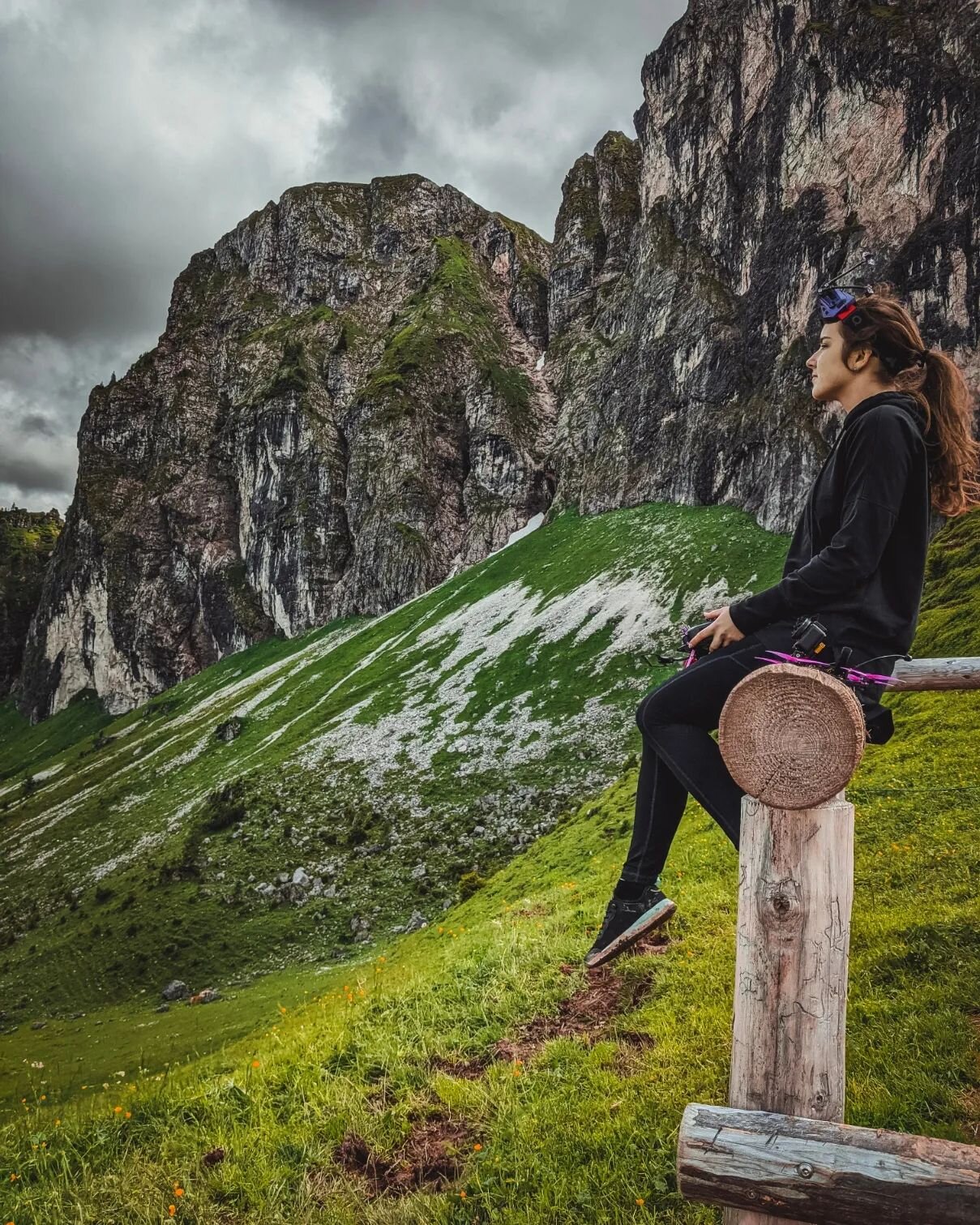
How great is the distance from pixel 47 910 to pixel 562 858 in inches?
1761

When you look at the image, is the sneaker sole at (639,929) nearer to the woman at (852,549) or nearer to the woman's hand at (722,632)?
the woman at (852,549)

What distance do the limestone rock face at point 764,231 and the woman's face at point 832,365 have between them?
254ft

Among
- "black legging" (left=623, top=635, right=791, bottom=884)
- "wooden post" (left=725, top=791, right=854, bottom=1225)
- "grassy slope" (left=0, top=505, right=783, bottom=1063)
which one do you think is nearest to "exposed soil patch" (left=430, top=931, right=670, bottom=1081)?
"black legging" (left=623, top=635, right=791, bottom=884)

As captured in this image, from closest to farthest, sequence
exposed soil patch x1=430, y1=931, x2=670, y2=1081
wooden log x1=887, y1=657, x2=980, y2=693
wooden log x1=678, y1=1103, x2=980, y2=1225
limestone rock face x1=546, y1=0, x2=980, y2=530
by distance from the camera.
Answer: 1. wooden log x1=678, y1=1103, x2=980, y2=1225
2. wooden log x1=887, y1=657, x2=980, y2=693
3. exposed soil patch x1=430, y1=931, x2=670, y2=1081
4. limestone rock face x1=546, y1=0, x2=980, y2=530

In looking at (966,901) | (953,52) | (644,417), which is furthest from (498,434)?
(966,901)

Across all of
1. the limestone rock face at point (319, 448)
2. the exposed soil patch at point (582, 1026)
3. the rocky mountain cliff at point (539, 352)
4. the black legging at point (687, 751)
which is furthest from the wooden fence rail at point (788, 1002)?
the limestone rock face at point (319, 448)

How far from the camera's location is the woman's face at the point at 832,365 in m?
4.49

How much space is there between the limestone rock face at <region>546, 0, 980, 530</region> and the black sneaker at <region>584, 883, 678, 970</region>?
78218mm

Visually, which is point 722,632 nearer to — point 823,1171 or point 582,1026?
point 823,1171

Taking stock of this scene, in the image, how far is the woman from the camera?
3906 millimetres

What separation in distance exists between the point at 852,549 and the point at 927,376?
1.48m

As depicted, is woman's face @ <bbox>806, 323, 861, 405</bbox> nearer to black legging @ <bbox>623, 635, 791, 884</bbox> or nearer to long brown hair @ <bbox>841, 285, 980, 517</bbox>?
long brown hair @ <bbox>841, 285, 980, 517</bbox>

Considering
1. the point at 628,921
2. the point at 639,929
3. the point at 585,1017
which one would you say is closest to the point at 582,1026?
the point at 585,1017

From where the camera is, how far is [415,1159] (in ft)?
17.9
